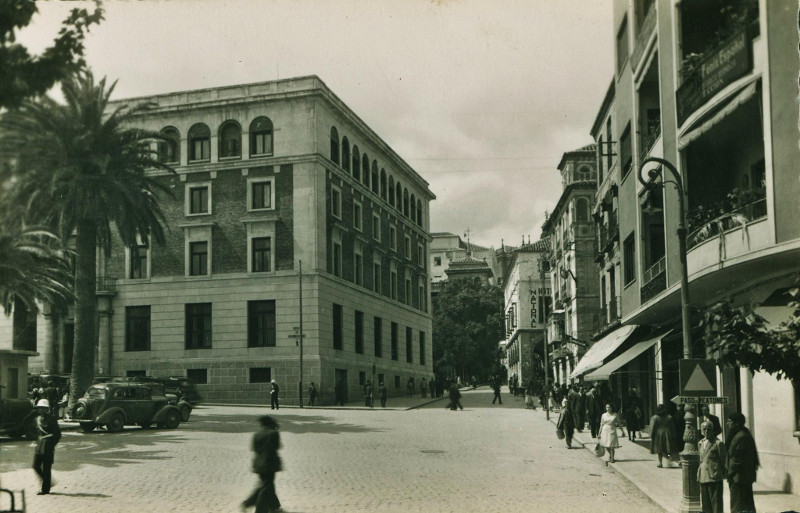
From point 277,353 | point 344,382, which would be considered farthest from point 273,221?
point 344,382

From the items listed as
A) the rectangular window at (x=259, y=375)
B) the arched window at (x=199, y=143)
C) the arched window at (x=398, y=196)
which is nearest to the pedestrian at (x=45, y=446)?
the rectangular window at (x=259, y=375)

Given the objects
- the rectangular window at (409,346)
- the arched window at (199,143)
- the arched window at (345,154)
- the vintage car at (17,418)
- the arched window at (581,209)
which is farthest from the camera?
the rectangular window at (409,346)

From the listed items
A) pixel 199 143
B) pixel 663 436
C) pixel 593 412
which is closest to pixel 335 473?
pixel 663 436

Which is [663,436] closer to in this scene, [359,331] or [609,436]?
[609,436]

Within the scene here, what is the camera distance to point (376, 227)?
5756 cm

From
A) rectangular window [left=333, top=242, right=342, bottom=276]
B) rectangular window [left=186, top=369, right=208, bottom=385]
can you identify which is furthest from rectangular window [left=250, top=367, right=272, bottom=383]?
rectangular window [left=333, top=242, right=342, bottom=276]

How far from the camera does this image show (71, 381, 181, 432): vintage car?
25.7 m

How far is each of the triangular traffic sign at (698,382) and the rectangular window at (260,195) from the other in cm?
3589

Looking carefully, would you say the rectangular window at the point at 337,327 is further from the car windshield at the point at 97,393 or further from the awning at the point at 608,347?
the car windshield at the point at 97,393

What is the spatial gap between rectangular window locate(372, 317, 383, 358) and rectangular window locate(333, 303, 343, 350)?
732 centimetres

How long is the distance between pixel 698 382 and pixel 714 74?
23.8 feet

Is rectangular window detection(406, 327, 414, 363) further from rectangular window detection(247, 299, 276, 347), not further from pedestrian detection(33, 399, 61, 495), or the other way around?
pedestrian detection(33, 399, 61, 495)

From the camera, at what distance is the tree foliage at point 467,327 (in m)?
90.4

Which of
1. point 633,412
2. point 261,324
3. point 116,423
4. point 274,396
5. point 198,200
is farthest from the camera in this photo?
point 198,200
